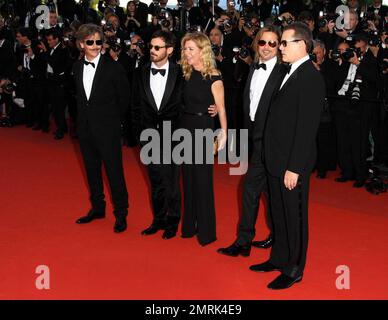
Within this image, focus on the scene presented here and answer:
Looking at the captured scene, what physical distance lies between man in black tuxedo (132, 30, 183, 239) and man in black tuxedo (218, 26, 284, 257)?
0.54m

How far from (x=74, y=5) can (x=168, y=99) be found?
7.56 m

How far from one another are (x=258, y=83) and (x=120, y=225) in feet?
5.31

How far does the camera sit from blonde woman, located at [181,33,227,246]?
14.8ft

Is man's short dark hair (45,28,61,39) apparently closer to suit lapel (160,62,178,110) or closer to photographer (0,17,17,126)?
photographer (0,17,17,126)

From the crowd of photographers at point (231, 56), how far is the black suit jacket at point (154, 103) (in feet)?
5.18

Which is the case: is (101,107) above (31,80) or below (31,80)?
above

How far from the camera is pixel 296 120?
372 centimetres

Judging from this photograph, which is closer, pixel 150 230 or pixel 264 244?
pixel 264 244

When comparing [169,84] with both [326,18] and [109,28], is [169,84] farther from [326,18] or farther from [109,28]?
[109,28]

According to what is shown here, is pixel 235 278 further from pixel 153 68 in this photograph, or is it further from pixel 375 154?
pixel 375 154

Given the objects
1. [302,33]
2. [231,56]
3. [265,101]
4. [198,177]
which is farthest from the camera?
[231,56]

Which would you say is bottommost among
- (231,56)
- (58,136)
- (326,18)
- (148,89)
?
(58,136)

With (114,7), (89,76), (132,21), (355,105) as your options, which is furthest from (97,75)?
(114,7)

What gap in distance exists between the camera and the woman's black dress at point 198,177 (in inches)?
179
